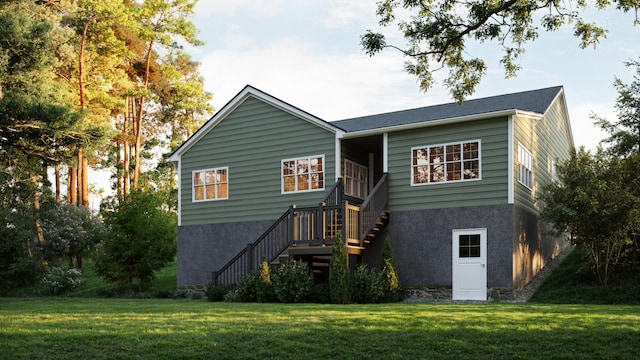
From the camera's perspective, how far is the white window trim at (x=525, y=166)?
57.6 feet

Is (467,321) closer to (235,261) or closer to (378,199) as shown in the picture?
(378,199)

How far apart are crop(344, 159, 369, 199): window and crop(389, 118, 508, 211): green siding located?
5.23 feet

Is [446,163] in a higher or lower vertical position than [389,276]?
higher

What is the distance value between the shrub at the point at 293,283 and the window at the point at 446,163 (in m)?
4.12

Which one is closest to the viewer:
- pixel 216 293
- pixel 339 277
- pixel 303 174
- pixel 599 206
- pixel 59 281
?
pixel 339 277

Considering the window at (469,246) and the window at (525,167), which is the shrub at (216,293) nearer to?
the window at (469,246)

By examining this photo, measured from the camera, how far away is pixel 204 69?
43.8 m

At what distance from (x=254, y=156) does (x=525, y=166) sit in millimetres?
8240

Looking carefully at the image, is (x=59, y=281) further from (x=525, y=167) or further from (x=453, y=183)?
(x=525, y=167)

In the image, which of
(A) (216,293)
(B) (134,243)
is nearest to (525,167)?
(A) (216,293)

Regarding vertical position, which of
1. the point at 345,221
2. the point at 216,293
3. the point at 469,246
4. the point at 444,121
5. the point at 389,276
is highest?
the point at 444,121

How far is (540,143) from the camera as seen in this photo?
20078 mm

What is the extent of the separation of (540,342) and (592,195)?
28.7ft

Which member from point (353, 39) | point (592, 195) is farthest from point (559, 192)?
point (353, 39)
